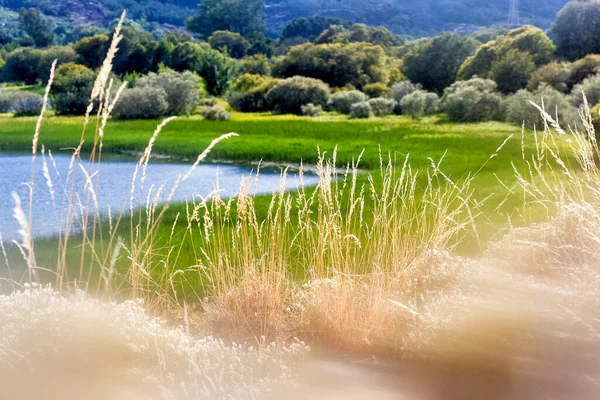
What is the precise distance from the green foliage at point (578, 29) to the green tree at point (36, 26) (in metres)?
5.20

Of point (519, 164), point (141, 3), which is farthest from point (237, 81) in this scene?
point (519, 164)

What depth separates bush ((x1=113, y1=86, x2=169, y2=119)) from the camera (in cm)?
605

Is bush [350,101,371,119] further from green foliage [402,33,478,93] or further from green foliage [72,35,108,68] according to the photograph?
green foliage [72,35,108,68]

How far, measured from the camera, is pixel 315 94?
6.72 metres

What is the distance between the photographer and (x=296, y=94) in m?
6.73

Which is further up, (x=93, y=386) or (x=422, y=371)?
(x=93, y=386)

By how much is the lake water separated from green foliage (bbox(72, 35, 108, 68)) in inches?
40.9

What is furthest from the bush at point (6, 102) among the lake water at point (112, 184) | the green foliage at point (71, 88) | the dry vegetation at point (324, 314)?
the dry vegetation at point (324, 314)

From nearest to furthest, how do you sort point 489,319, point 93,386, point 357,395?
point 93,386
point 357,395
point 489,319

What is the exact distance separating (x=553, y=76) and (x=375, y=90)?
187cm

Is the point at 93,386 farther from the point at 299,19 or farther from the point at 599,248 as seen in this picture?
the point at 299,19

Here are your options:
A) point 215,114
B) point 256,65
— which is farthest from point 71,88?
point 256,65

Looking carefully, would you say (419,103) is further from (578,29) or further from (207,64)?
(207,64)

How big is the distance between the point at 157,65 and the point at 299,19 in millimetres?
1580
